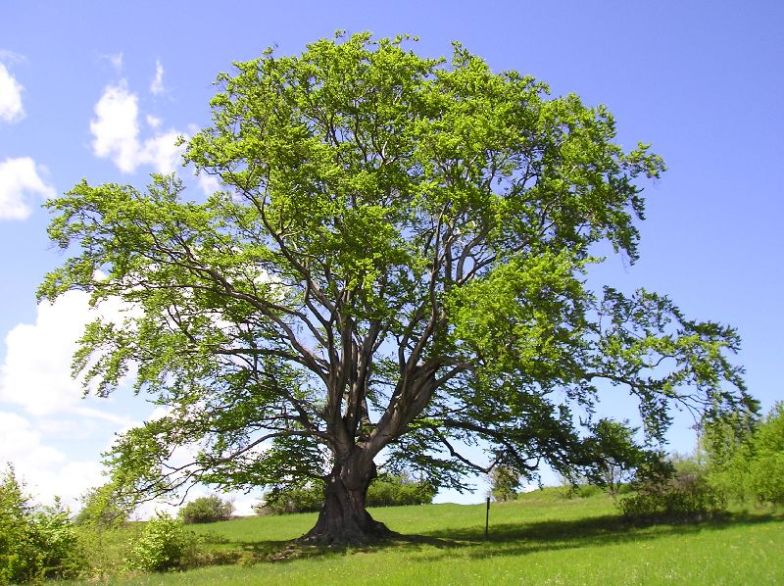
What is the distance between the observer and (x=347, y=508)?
2839 cm

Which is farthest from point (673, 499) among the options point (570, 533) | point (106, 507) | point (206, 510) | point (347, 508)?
point (206, 510)

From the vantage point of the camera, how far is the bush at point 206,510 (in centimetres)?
5000

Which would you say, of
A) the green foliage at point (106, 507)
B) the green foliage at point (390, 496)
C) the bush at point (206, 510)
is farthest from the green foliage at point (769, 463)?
the bush at point (206, 510)

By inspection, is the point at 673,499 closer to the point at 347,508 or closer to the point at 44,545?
the point at 347,508

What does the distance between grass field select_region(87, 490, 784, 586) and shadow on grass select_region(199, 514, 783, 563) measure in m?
0.04

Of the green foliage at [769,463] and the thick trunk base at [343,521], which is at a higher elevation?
the green foliage at [769,463]

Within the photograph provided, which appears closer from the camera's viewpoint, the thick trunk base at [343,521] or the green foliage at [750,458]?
the green foliage at [750,458]

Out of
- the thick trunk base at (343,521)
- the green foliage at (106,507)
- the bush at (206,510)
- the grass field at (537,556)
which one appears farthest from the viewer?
the bush at (206,510)

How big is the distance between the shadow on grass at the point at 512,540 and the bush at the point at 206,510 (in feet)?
68.9

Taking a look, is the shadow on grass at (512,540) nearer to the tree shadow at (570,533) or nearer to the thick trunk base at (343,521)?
the tree shadow at (570,533)

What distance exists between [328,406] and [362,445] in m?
2.25

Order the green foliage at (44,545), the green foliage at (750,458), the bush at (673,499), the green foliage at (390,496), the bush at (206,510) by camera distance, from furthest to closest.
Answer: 1. the green foliage at (390,496)
2. the bush at (206,510)
3. the bush at (673,499)
4. the green foliage at (750,458)
5. the green foliage at (44,545)

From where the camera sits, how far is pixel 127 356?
1147 inches

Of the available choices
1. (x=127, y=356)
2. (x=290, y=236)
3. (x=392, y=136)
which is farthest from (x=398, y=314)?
(x=127, y=356)
